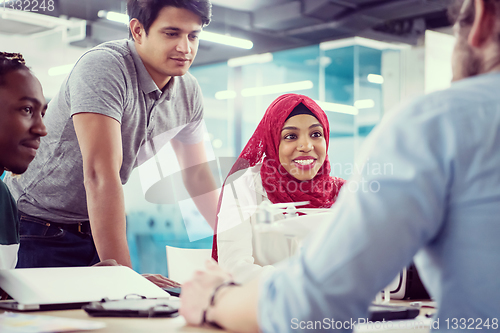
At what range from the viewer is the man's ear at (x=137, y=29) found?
1.71 metres

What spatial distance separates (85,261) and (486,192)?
1.42 meters

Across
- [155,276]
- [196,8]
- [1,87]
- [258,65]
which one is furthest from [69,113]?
[258,65]

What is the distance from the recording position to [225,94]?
6613 millimetres

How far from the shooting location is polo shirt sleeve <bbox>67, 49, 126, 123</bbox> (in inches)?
57.6

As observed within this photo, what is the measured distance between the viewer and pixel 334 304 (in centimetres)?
48

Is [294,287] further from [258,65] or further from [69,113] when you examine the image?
[258,65]

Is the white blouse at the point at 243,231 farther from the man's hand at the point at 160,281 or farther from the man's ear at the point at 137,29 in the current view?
the man's ear at the point at 137,29

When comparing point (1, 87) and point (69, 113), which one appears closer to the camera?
point (1, 87)

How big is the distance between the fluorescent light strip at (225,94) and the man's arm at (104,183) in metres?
5.16

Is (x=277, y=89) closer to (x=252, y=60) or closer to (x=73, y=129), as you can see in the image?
(x=252, y=60)

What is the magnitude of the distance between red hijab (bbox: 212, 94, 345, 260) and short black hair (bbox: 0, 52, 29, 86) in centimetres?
92

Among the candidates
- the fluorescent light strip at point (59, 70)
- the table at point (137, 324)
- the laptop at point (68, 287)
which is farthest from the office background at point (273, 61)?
the table at point (137, 324)

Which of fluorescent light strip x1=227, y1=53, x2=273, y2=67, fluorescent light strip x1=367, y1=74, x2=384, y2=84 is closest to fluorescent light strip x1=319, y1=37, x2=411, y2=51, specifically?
fluorescent light strip x1=367, y1=74, x2=384, y2=84

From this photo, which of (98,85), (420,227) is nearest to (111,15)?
(98,85)
